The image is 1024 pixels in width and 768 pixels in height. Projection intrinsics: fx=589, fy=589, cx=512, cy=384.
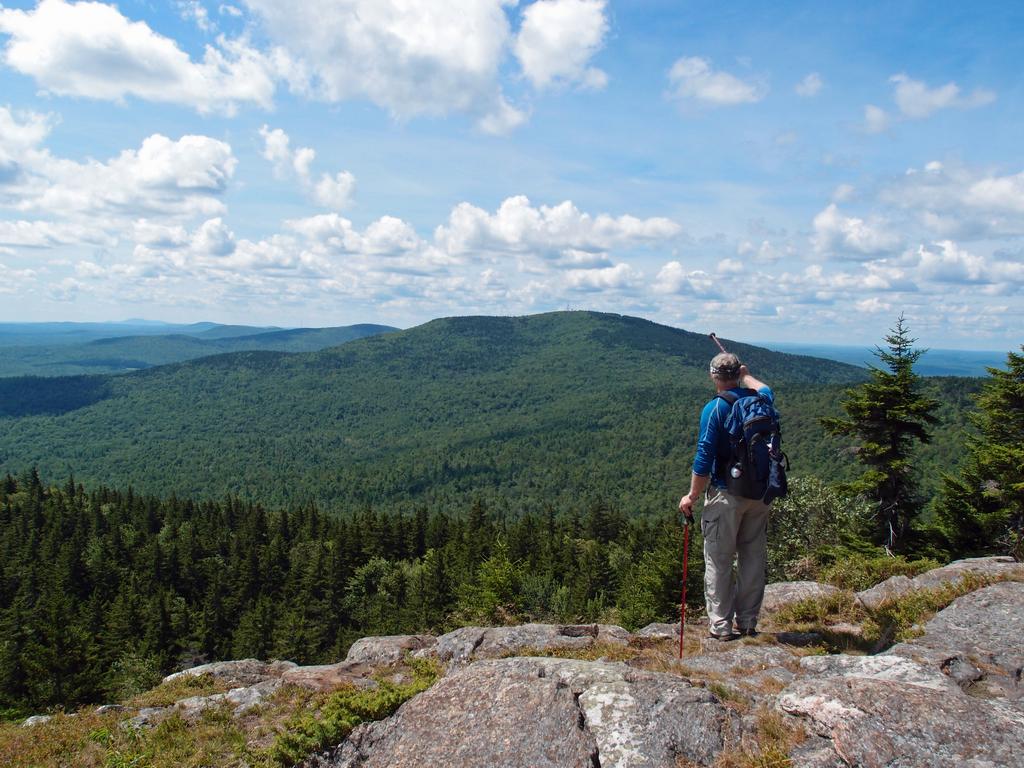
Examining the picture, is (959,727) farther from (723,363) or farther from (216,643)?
(216,643)

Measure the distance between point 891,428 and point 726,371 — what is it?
18.2 meters

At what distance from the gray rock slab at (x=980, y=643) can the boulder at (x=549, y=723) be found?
278cm

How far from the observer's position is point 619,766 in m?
4.78

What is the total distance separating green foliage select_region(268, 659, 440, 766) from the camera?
5.85 meters

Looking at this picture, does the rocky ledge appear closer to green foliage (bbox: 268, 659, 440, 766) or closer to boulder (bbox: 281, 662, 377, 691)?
green foliage (bbox: 268, 659, 440, 766)

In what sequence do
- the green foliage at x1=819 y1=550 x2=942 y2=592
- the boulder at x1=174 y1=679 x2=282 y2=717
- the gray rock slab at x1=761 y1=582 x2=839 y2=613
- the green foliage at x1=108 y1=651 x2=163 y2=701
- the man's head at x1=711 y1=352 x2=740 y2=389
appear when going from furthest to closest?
the green foliage at x1=108 y1=651 x2=163 y2=701
the green foliage at x1=819 y1=550 x2=942 y2=592
the gray rock slab at x1=761 y1=582 x2=839 y2=613
the boulder at x1=174 y1=679 x2=282 y2=717
the man's head at x1=711 y1=352 x2=740 y2=389

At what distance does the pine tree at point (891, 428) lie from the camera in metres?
21.4

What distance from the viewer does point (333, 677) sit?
8.98 metres

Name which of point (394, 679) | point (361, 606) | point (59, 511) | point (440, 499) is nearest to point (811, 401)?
point (440, 499)

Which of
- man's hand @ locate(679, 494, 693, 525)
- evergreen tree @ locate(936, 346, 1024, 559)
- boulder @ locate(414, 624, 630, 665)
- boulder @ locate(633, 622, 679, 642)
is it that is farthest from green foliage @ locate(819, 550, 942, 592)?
evergreen tree @ locate(936, 346, 1024, 559)

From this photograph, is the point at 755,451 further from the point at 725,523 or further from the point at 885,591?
the point at 885,591

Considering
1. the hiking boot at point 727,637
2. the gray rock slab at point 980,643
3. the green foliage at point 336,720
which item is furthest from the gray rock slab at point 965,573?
the green foliage at point 336,720

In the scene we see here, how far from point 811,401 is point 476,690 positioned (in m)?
194

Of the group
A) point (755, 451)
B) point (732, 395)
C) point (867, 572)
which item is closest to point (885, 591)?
point (867, 572)
